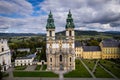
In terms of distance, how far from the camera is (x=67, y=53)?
2224 inches

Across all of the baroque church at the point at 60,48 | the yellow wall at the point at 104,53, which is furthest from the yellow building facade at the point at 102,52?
the baroque church at the point at 60,48

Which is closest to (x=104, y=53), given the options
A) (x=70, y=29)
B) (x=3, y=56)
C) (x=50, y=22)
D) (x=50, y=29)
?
(x=70, y=29)

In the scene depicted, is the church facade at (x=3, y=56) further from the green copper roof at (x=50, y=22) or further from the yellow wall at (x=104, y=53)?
the yellow wall at (x=104, y=53)

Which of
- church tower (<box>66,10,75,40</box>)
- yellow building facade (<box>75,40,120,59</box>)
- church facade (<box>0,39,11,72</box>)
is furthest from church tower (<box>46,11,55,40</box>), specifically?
yellow building facade (<box>75,40,120,59</box>)

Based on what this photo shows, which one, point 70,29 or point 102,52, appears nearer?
point 70,29

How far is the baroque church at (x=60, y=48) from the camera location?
56531mm

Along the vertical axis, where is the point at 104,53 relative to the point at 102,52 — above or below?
below

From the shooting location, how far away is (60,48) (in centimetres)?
5688

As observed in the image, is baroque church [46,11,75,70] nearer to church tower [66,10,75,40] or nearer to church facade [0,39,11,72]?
church tower [66,10,75,40]

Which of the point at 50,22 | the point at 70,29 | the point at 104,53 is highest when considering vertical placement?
the point at 50,22

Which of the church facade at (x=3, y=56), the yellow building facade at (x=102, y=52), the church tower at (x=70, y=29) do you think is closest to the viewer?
the church facade at (x=3, y=56)

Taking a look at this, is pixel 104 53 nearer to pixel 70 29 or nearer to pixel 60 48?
pixel 70 29

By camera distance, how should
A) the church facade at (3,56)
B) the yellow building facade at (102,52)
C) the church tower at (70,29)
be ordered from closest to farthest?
the church facade at (3,56), the church tower at (70,29), the yellow building facade at (102,52)

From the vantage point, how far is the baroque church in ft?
185
